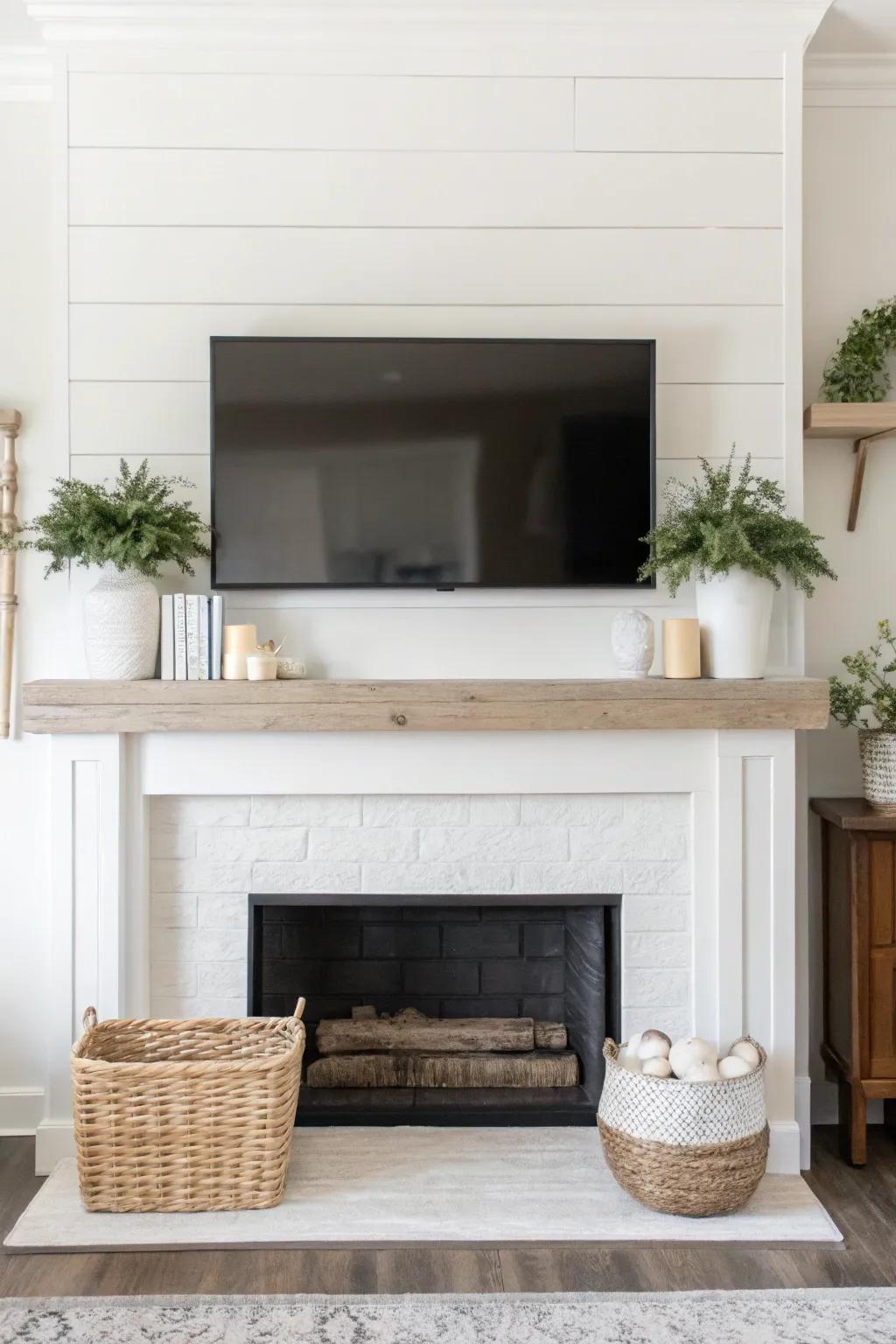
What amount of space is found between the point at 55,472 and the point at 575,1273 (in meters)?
2.15

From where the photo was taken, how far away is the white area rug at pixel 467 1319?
6.12ft

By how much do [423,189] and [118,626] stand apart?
125 cm

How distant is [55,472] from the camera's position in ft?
8.90

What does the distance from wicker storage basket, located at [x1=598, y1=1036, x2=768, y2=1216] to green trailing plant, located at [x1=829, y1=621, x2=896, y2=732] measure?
0.91m

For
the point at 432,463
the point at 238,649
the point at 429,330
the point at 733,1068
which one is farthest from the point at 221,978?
the point at 429,330

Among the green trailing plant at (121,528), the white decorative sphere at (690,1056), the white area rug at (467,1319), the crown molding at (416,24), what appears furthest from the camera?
the crown molding at (416,24)

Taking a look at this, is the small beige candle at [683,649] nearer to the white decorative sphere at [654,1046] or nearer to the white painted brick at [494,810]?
the white painted brick at [494,810]

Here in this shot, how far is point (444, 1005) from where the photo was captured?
2.89 metres

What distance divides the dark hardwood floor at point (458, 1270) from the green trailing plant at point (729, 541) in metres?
1.38

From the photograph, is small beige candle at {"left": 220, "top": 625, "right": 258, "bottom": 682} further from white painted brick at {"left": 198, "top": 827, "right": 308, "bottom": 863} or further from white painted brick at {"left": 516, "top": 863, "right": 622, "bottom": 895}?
white painted brick at {"left": 516, "top": 863, "right": 622, "bottom": 895}

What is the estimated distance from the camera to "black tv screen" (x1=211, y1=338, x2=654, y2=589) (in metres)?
2.50

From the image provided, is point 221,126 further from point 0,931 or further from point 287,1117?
point 287,1117

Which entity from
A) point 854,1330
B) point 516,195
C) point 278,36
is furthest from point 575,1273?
point 278,36

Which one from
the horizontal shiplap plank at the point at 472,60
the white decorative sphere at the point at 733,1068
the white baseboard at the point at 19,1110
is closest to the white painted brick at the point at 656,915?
the white decorative sphere at the point at 733,1068
